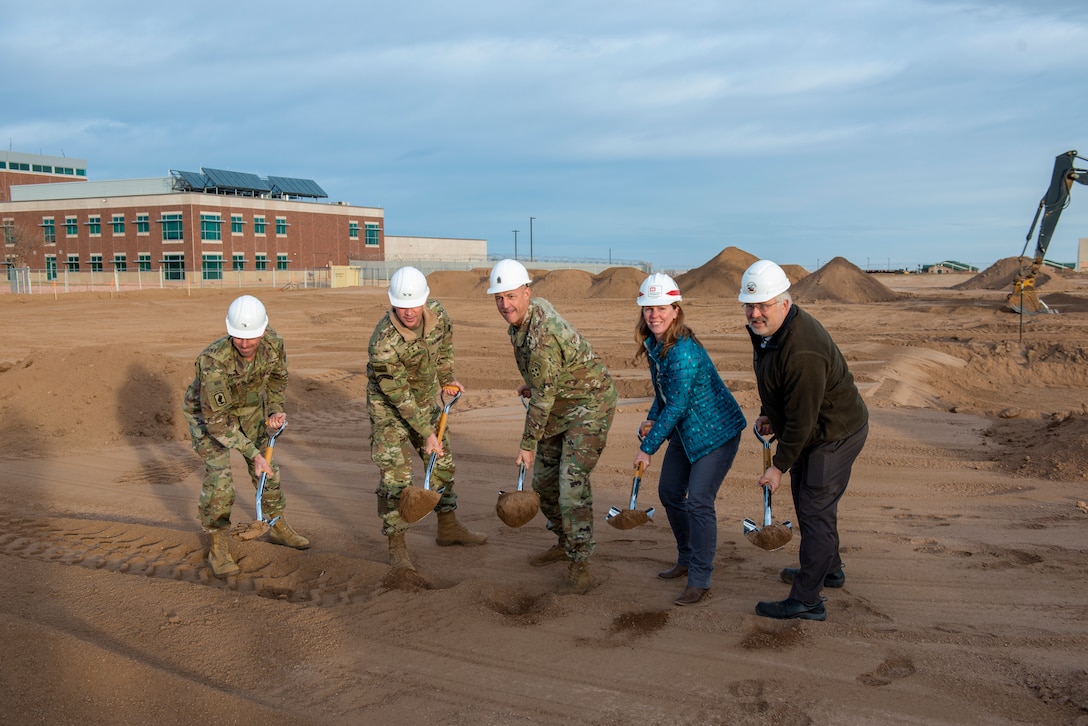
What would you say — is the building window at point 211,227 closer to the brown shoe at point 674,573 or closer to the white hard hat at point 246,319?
the white hard hat at point 246,319

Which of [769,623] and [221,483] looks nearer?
[769,623]

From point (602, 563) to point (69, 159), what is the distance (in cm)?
10361

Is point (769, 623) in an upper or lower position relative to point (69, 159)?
lower

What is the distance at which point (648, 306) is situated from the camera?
5.44 meters

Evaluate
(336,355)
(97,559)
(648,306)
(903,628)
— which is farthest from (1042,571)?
(336,355)

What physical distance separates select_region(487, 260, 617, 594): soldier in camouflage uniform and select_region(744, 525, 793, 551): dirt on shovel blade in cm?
118

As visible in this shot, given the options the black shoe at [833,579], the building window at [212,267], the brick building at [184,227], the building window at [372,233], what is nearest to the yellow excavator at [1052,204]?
the black shoe at [833,579]

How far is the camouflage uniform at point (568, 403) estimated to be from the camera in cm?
563

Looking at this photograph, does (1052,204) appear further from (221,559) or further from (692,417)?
(221,559)

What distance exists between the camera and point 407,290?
6027 millimetres

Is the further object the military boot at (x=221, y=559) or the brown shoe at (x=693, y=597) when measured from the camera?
the military boot at (x=221, y=559)

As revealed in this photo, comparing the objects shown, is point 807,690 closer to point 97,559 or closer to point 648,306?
point 648,306

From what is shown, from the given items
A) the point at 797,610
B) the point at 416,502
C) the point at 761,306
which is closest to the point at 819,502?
the point at 797,610

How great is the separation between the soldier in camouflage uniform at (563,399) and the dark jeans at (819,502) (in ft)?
4.62
